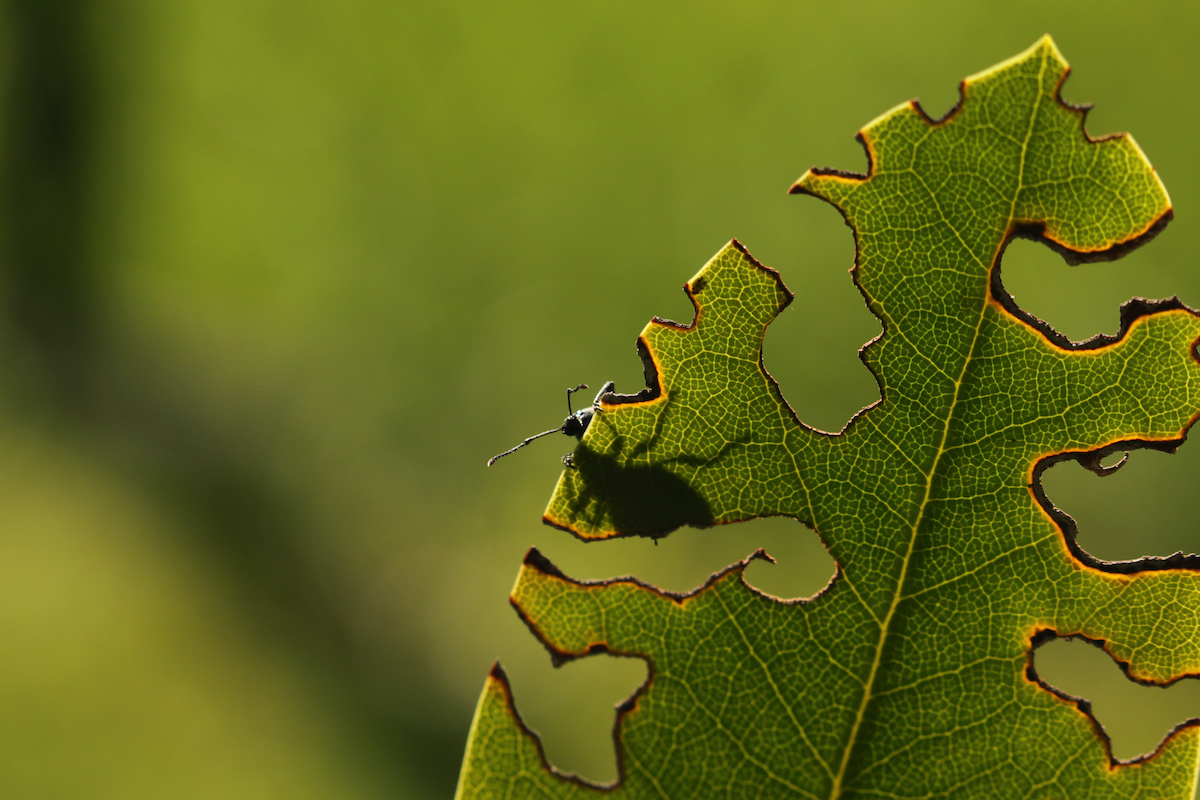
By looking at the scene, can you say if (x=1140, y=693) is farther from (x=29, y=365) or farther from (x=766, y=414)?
(x=29, y=365)

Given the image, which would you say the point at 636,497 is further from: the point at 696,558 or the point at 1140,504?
the point at 1140,504

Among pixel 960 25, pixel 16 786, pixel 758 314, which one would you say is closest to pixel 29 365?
pixel 16 786

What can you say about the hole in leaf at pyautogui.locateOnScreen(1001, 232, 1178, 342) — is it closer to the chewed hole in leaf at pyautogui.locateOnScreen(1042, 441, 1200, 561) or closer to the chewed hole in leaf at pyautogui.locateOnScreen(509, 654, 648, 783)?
the chewed hole in leaf at pyautogui.locateOnScreen(1042, 441, 1200, 561)

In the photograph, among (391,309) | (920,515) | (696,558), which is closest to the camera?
(920,515)

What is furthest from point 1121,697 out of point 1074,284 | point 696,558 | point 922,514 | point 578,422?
point 922,514

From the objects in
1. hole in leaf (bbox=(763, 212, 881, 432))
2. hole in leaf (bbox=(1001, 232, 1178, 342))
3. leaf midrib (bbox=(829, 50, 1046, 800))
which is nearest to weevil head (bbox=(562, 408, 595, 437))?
leaf midrib (bbox=(829, 50, 1046, 800))

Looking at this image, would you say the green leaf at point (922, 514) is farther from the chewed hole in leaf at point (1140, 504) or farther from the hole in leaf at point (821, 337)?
the chewed hole in leaf at point (1140, 504)
